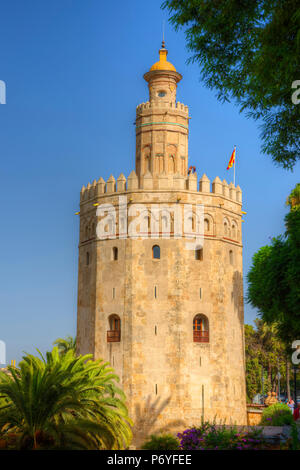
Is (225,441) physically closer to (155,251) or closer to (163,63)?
(155,251)

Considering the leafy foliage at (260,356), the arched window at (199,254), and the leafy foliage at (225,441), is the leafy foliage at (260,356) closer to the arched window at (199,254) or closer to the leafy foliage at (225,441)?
the arched window at (199,254)

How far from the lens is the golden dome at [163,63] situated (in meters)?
36.2

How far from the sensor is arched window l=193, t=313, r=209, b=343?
104ft

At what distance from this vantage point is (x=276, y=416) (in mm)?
31219

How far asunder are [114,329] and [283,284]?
459 inches

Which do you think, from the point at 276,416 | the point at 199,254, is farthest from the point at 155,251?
the point at 276,416

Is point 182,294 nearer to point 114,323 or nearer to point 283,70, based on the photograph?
point 114,323

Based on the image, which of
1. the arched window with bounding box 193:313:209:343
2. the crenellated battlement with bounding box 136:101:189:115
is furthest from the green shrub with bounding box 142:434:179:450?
the crenellated battlement with bounding box 136:101:189:115

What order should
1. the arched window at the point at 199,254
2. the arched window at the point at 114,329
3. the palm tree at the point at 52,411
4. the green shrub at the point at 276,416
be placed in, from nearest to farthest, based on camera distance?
1. the palm tree at the point at 52,411
2. the green shrub at the point at 276,416
3. the arched window at the point at 114,329
4. the arched window at the point at 199,254

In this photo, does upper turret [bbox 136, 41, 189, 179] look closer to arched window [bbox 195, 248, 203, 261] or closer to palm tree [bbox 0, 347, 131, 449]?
arched window [bbox 195, 248, 203, 261]

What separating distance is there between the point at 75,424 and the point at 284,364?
4663cm

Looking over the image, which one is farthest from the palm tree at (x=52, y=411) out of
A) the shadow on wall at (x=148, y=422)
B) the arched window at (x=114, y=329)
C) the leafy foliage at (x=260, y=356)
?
the leafy foliage at (x=260, y=356)

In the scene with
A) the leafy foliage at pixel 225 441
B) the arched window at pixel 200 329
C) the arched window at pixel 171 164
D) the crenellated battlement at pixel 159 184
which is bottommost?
the leafy foliage at pixel 225 441

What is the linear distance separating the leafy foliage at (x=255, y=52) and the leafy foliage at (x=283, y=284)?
682 cm
